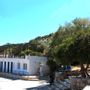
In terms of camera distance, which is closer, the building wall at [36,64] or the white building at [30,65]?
the white building at [30,65]

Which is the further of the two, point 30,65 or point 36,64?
point 36,64

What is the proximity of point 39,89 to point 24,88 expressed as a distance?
2411mm

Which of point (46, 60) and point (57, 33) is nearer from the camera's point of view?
point (46, 60)

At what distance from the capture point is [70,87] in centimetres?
2436

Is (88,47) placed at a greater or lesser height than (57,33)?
lesser

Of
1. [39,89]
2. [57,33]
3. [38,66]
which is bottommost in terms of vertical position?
[39,89]

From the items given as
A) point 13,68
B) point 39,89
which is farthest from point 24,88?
point 13,68

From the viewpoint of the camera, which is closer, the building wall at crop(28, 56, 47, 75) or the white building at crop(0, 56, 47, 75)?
the white building at crop(0, 56, 47, 75)

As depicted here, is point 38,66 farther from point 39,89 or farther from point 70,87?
point 70,87

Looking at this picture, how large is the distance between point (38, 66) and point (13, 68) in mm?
6516

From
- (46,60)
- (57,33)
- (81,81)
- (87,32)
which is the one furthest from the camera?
(57,33)

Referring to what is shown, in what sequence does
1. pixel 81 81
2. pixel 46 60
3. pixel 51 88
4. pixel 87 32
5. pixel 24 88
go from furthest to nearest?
1. pixel 46 60
2. pixel 24 88
3. pixel 51 88
4. pixel 87 32
5. pixel 81 81

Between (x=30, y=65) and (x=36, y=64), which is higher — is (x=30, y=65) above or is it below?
below

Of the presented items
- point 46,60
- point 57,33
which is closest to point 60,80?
point 46,60
